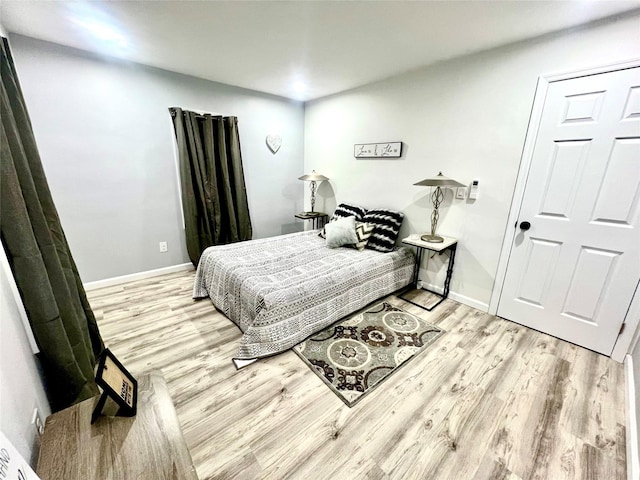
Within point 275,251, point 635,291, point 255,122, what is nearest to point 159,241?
point 275,251

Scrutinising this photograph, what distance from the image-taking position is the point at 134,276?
3.19 metres

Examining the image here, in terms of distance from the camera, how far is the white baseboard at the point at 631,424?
123 cm

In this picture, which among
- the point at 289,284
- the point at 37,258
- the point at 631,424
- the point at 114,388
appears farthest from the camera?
the point at 289,284

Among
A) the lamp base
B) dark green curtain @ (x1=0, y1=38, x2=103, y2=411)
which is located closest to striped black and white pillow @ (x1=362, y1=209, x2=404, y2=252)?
the lamp base

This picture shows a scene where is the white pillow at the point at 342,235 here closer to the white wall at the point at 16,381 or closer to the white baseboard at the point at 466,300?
the white baseboard at the point at 466,300

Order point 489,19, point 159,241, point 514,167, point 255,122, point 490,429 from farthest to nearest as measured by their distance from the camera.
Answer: point 255,122, point 159,241, point 514,167, point 489,19, point 490,429

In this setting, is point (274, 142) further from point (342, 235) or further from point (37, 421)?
point (37, 421)

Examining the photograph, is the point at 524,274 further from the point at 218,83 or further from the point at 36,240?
the point at 218,83

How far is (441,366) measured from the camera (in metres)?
1.92

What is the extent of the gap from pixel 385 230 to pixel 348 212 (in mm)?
697

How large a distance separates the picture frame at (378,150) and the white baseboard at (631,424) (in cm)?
258

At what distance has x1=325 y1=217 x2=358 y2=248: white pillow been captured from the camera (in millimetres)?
3008

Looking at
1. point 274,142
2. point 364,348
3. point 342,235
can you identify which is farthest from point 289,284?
point 274,142

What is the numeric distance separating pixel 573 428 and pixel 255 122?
4262 millimetres
